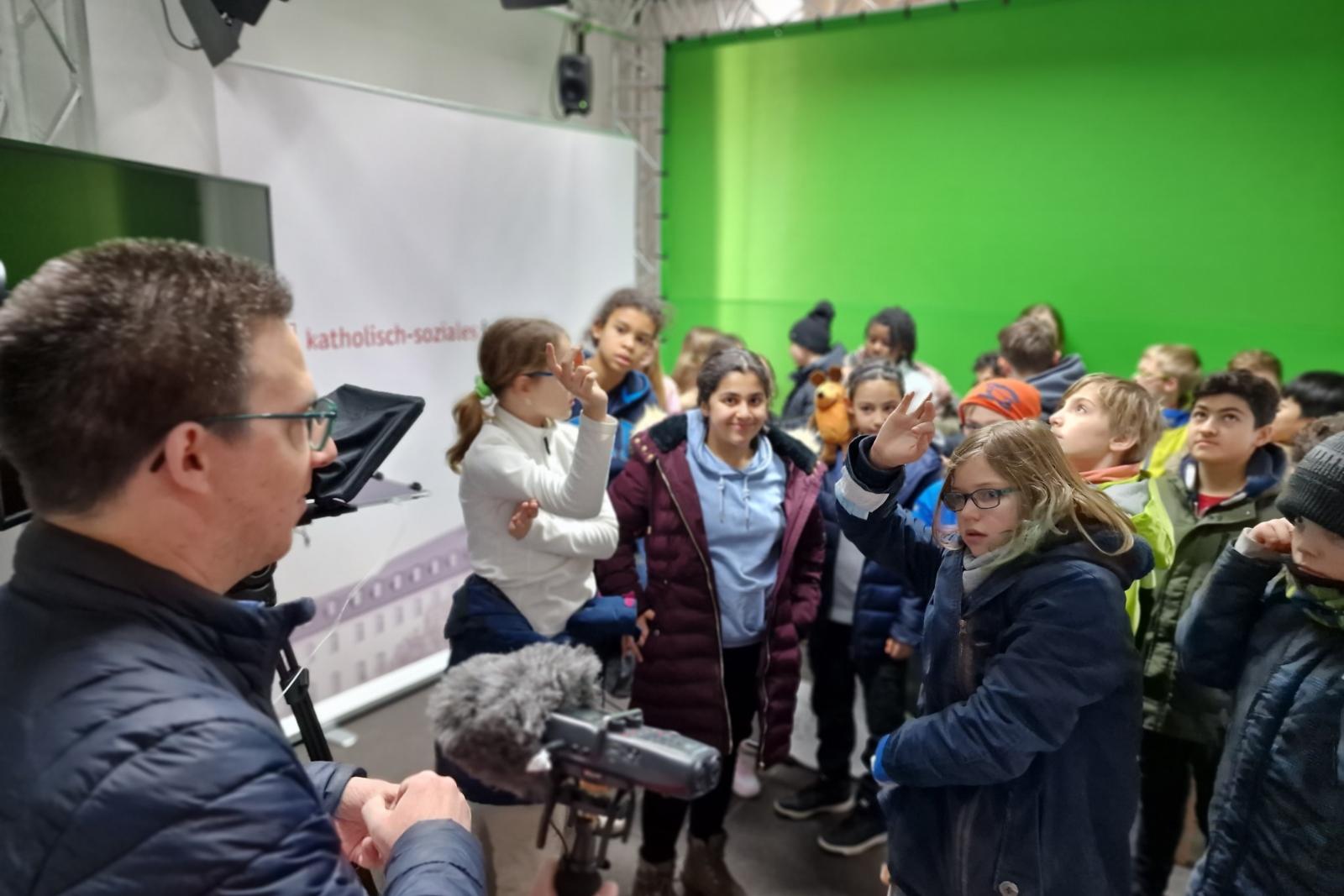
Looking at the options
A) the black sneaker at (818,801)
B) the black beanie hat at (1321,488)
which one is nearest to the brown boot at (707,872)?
the black sneaker at (818,801)

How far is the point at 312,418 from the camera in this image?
97cm

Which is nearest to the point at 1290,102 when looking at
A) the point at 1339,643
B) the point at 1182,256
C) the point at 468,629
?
the point at 1182,256

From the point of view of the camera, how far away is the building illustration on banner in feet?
12.6

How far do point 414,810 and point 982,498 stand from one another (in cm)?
114

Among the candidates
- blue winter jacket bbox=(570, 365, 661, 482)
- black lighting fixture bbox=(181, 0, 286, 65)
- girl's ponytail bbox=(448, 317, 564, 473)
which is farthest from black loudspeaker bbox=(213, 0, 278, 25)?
blue winter jacket bbox=(570, 365, 661, 482)

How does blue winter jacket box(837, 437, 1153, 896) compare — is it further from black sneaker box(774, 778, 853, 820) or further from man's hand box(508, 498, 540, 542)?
black sneaker box(774, 778, 853, 820)

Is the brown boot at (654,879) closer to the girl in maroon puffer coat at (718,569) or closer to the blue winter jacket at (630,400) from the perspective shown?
the girl in maroon puffer coat at (718,569)

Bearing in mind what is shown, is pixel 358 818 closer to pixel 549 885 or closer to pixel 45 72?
pixel 549 885

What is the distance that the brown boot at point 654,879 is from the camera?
2.61 metres

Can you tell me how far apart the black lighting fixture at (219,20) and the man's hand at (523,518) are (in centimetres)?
214

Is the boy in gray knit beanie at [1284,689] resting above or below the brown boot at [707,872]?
above

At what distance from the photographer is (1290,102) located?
14.5 ft

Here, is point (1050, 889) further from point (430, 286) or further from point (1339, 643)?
point (430, 286)

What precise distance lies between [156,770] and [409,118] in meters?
3.75
